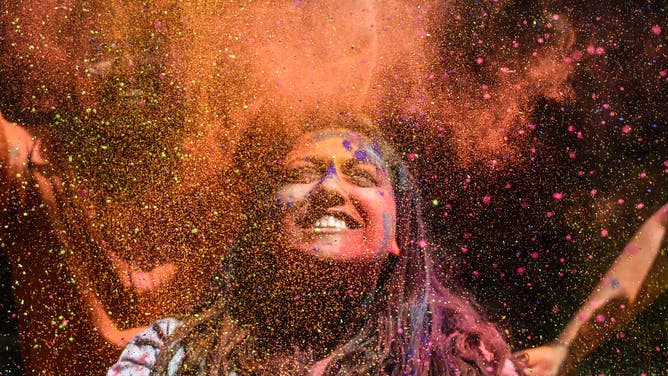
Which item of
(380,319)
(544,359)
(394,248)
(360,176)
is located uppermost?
(360,176)

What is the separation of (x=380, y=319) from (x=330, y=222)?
0.21 m

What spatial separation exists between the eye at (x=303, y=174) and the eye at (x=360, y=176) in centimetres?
6

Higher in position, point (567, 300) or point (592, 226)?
point (592, 226)

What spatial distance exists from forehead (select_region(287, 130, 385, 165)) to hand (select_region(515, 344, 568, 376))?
0.47 metres

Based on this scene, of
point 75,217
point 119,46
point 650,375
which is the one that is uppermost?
point 119,46

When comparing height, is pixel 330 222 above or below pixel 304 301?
above

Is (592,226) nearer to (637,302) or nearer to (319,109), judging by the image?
(637,302)

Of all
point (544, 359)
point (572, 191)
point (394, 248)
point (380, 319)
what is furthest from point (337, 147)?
point (544, 359)

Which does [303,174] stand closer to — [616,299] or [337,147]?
[337,147]

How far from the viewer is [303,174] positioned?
971mm

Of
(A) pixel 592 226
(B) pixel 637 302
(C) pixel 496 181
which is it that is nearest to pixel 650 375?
(B) pixel 637 302

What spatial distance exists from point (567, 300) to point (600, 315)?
3.0 inches

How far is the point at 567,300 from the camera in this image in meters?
1.02

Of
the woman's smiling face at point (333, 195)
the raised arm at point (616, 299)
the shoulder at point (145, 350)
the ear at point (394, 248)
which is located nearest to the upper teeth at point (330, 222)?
the woman's smiling face at point (333, 195)
